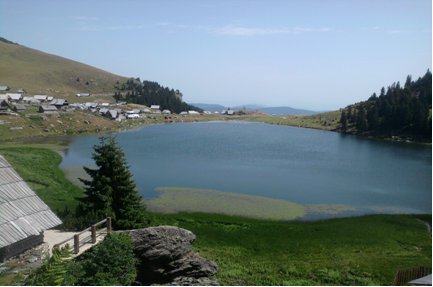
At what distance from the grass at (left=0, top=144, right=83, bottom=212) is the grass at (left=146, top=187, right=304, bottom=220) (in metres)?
7.07

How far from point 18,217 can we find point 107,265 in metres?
3.37

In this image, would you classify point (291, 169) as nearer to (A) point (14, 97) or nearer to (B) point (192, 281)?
(B) point (192, 281)

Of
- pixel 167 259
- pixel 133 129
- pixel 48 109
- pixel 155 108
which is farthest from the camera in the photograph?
pixel 155 108

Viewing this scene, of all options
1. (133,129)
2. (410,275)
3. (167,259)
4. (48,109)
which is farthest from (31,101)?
(410,275)

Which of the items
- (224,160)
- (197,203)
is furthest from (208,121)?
(197,203)

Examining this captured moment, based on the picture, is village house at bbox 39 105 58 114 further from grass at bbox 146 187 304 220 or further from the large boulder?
the large boulder

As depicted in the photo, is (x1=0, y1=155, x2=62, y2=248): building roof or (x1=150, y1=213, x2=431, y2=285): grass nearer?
(x1=0, y1=155, x2=62, y2=248): building roof

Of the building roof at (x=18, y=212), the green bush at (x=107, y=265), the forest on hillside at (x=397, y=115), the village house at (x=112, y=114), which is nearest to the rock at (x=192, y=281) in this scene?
the green bush at (x=107, y=265)

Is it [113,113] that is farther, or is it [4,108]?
[113,113]

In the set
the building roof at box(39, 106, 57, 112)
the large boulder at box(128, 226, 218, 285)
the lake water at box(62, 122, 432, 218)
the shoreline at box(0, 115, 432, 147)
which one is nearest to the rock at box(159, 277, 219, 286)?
the large boulder at box(128, 226, 218, 285)

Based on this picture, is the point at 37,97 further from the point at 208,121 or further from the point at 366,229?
the point at 366,229

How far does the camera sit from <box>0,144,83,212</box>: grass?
3512cm

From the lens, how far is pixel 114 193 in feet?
78.5

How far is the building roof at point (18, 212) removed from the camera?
1341cm
